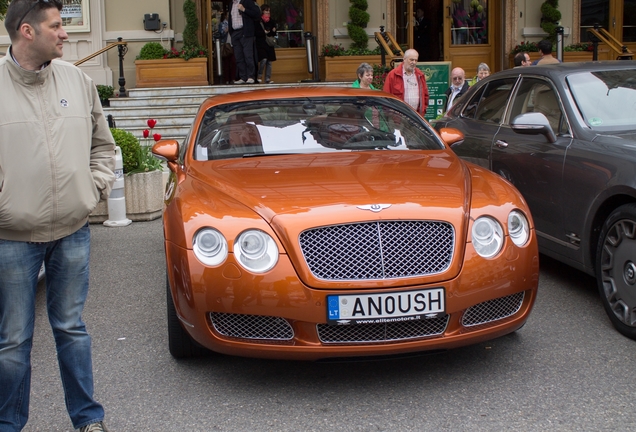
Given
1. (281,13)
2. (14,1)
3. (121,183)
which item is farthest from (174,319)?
(281,13)

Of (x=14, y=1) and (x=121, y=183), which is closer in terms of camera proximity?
(x=14, y=1)

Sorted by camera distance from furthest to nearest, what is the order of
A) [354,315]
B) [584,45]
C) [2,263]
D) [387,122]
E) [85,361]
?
[584,45], [387,122], [354,315], [85,361], [2,263]

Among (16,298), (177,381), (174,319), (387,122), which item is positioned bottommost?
(177,381)

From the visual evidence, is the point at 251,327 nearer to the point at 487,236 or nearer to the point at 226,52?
the point at 487,236

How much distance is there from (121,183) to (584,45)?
12.2m

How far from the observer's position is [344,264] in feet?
12.2

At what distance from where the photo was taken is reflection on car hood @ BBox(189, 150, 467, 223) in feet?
12.8

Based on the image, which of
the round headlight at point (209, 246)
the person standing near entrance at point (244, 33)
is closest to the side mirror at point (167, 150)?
the round headlight at point (209, 246)

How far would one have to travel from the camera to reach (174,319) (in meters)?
4.22

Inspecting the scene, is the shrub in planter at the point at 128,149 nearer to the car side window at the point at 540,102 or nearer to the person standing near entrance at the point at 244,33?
the car side window at the point at 540,102

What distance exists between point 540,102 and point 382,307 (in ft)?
9.93

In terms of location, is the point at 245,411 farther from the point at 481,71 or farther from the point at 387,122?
the point at 481,71

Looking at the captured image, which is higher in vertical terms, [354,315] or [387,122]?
[387,122]

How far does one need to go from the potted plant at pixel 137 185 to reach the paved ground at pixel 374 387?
3.78m
